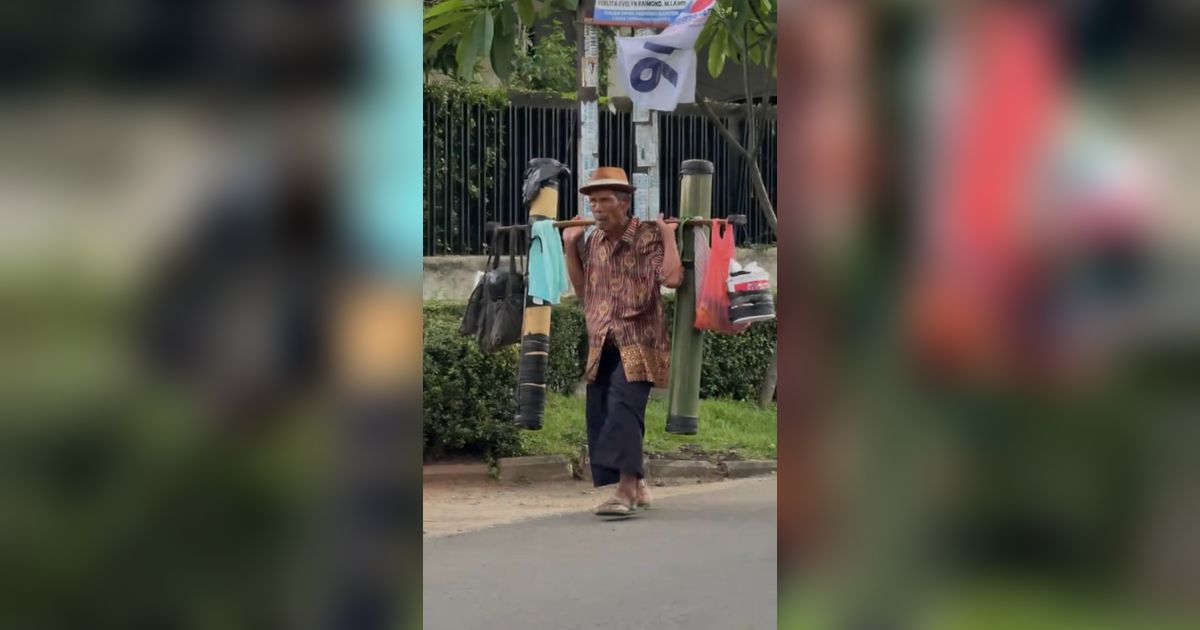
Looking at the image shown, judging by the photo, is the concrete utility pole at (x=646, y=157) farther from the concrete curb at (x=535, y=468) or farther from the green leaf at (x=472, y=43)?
the green leaf at (x=472, y=43)

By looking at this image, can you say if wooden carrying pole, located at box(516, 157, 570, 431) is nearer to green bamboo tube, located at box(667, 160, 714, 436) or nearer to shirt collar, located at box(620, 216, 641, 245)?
shirt collar, located at box(620, 216, 641, 245)

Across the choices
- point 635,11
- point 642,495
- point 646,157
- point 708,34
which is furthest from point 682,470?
point 708,34

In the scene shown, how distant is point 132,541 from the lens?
1241 millimetres

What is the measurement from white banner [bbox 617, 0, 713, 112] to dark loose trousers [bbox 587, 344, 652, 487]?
1.31 m

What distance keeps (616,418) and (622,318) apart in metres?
0.46

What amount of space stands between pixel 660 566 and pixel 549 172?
1.84m

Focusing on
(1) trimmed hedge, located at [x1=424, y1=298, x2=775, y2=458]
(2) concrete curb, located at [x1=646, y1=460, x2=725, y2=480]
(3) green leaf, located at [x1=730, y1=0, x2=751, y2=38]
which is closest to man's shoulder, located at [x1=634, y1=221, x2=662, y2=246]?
(1) trimmed hedge, located at [x1=424, y1=298, x2=775, y2=458]

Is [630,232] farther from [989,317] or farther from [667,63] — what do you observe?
[989,317]

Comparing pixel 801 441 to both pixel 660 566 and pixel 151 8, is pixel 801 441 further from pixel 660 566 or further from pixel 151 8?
pixel 660 566

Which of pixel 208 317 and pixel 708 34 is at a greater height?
pixel 708 34

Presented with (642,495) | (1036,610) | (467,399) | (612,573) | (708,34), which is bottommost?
(612,573)

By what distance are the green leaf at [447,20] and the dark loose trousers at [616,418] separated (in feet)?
10.1

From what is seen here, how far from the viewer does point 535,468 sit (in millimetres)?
8305

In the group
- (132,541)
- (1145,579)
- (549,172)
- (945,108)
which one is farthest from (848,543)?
(549,172)
